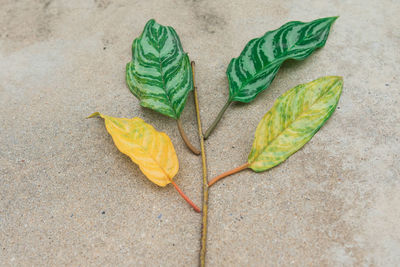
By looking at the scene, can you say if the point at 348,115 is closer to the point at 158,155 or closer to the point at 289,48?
the point at 289,48

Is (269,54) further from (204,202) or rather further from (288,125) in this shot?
(204,202)

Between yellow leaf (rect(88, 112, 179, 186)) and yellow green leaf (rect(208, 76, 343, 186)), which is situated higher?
yellow green leaf (rect(208, 76, 343, 186))

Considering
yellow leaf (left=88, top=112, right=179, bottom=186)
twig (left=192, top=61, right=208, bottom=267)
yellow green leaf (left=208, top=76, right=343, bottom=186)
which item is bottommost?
Result: twig (left=192, top=61, right=208, bottom=267)

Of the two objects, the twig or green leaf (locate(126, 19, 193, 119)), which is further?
green leaf (locate(126, 19, 193, 119))

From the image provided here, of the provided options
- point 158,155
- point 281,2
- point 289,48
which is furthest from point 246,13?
point 158,155

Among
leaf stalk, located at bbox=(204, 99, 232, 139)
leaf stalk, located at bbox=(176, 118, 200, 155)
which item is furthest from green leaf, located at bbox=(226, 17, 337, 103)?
leaf stalk, located at bbox=(176, 118, 200, 155)

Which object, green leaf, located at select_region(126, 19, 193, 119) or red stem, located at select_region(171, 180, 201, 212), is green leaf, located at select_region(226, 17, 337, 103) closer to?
green leaf, located at select_region(126, 19, 193, 119)

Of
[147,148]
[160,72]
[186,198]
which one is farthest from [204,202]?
[160,72]
